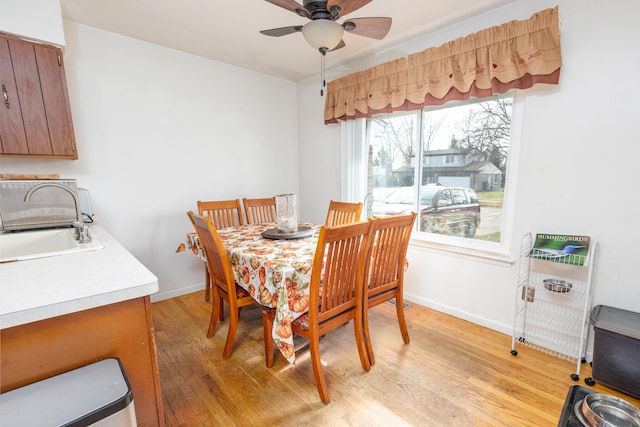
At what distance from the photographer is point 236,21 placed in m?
2.17

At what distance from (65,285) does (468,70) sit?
2.52 meters

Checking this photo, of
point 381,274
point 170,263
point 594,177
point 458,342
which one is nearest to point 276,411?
point 381,274

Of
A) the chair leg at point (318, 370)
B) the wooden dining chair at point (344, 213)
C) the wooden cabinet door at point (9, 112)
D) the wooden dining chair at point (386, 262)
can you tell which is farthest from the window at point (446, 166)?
the wooden cabinet door at point (9, 112)

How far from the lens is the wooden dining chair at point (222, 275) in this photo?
165 centimetres

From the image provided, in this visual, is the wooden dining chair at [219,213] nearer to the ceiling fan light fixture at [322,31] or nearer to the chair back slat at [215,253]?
the chair back slat at [215,253]

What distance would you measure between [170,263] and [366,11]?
9.15 feet

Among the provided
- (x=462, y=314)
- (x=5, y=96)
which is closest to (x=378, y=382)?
(x=462, y=314)

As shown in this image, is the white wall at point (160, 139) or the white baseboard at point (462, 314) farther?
the white wall at point (160, 139)

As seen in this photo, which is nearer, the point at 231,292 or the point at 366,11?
the point at 231,292

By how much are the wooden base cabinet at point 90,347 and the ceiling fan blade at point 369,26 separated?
1689 millimetres

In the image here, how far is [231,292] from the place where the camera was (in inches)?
69.1

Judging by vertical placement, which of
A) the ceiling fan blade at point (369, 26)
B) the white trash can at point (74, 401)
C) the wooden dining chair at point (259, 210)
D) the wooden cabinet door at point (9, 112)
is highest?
the ceiling fan blade at point (369, 26)

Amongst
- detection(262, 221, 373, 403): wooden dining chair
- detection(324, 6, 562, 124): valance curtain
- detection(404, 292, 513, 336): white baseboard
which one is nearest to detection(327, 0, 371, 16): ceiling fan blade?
detection(324, 6, 562, 124): valance curtain

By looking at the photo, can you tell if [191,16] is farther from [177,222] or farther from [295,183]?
[295,183]
